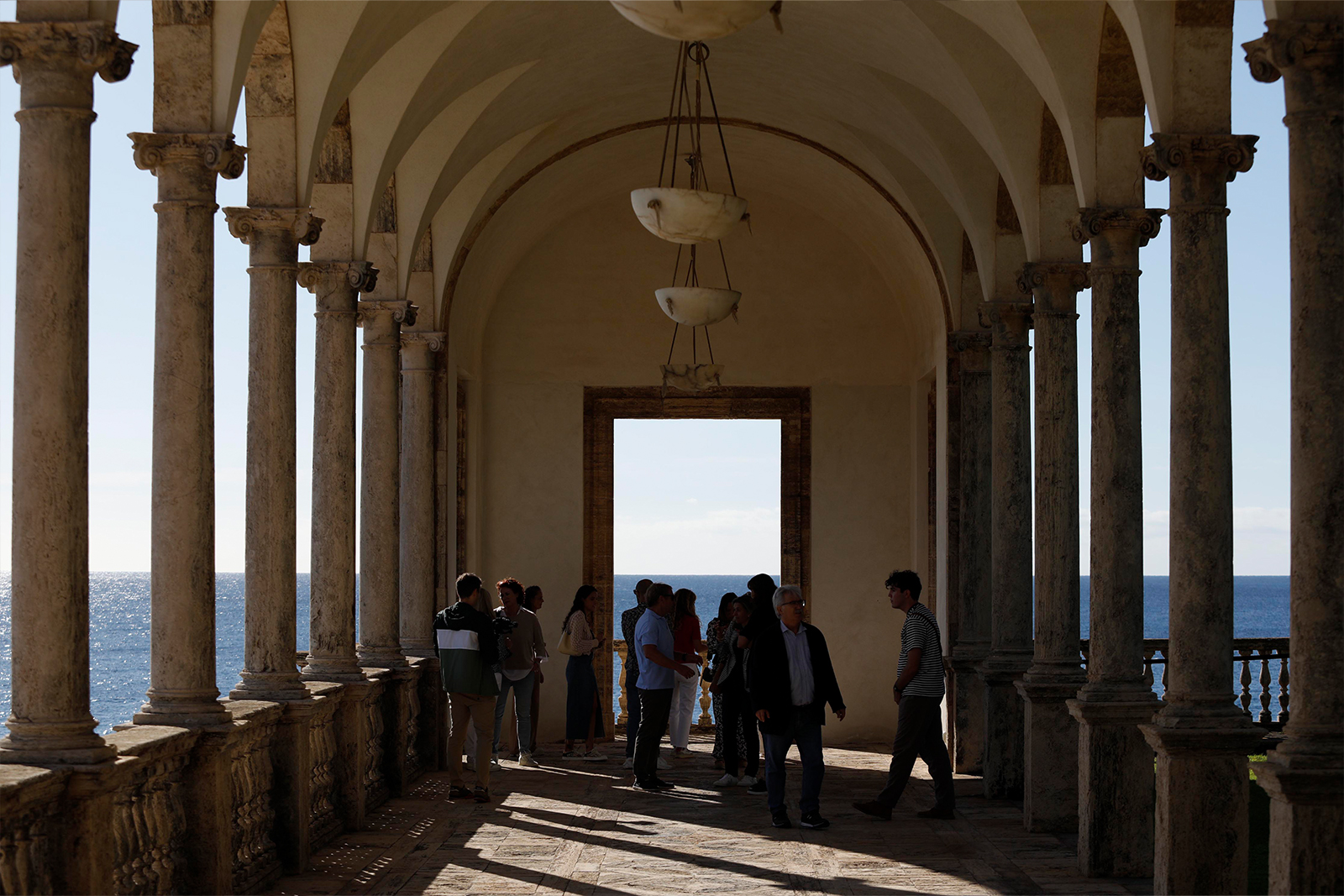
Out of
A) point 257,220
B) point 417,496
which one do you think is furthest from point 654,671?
point 257,220

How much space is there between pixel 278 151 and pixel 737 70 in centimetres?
595

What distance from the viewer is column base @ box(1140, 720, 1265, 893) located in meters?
7.38

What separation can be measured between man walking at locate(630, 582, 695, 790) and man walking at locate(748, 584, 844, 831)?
5.91ft

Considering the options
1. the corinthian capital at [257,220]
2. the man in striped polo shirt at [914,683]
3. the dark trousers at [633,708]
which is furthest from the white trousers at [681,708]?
the corinthian capital at [257,220]

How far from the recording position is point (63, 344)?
6352mm

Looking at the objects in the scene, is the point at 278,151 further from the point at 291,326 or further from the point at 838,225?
the point at 838,225

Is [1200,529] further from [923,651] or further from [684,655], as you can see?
[684,655]

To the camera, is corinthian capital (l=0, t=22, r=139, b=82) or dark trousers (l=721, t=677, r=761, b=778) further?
dark trousers (l=721, t=677, r=761, b=778)

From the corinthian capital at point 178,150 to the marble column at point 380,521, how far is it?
489cm

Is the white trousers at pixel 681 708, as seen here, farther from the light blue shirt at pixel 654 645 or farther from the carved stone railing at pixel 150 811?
the carved stone railing at pixel 150 811

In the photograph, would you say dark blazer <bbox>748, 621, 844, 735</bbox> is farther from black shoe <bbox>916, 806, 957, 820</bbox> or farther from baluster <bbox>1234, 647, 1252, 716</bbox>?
baluster <bbox>1234, 647, 1252, 716</bbox>

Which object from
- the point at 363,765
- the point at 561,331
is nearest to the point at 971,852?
the point at 363,765

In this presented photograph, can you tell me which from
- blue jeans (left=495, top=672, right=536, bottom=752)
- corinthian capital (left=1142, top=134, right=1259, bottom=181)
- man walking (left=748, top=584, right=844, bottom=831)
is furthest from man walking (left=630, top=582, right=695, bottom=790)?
corinthian capital (left=1142, top=134, right=1259, bottom=181)

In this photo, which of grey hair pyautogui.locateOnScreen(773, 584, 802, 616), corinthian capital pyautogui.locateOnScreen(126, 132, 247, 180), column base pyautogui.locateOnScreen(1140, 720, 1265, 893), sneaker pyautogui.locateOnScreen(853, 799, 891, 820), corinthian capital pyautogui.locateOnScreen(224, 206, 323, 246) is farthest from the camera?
sneaker pyautogui.locateOnScreen(853, 799, 891, 820)
